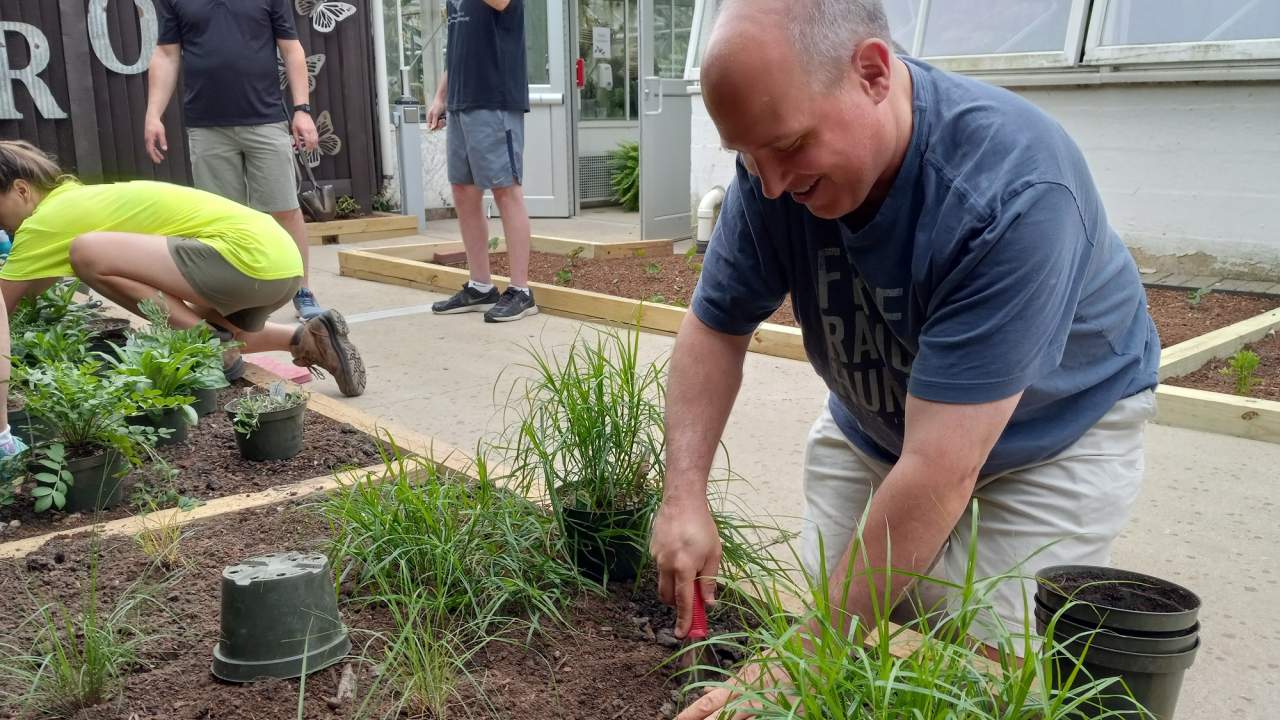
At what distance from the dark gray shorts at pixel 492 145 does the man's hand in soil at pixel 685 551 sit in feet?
13.0

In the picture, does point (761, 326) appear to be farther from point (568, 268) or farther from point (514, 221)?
point (568, 268)

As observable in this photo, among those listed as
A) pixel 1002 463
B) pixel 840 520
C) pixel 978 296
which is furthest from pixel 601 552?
pixel 978 296

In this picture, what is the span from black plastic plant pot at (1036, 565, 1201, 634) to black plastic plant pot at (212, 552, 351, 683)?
116cm

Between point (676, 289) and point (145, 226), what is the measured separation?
10.3 feet

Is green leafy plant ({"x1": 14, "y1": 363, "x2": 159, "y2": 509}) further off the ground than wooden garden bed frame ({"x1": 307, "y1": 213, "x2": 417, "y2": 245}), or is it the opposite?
green leafy plant ({"x1": 14, "y1": 363, "x2": 159, "y2": 509})

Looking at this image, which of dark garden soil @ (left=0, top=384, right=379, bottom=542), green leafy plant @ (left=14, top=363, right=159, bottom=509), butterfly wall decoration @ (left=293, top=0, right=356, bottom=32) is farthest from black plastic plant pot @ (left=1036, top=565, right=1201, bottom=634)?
butterfly wall decoration @ (left=293, top=0, right=356, bottom=32)

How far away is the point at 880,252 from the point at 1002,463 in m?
0.50

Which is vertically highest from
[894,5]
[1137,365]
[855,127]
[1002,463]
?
[894,5]

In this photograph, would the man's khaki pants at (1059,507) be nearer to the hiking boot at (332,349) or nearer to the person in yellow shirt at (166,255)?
the person in yellow shirt at (166,255)

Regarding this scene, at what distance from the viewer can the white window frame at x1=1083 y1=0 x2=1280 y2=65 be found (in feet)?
18.1

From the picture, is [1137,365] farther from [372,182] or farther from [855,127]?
[372,182]

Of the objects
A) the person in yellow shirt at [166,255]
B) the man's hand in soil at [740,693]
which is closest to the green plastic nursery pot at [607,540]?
the man's hand in soil at [740,693]

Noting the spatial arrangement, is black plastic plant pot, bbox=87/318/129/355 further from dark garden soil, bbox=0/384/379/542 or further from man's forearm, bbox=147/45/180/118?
man's forearm, bbox=147/45/180/118

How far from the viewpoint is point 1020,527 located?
6.11 feet
